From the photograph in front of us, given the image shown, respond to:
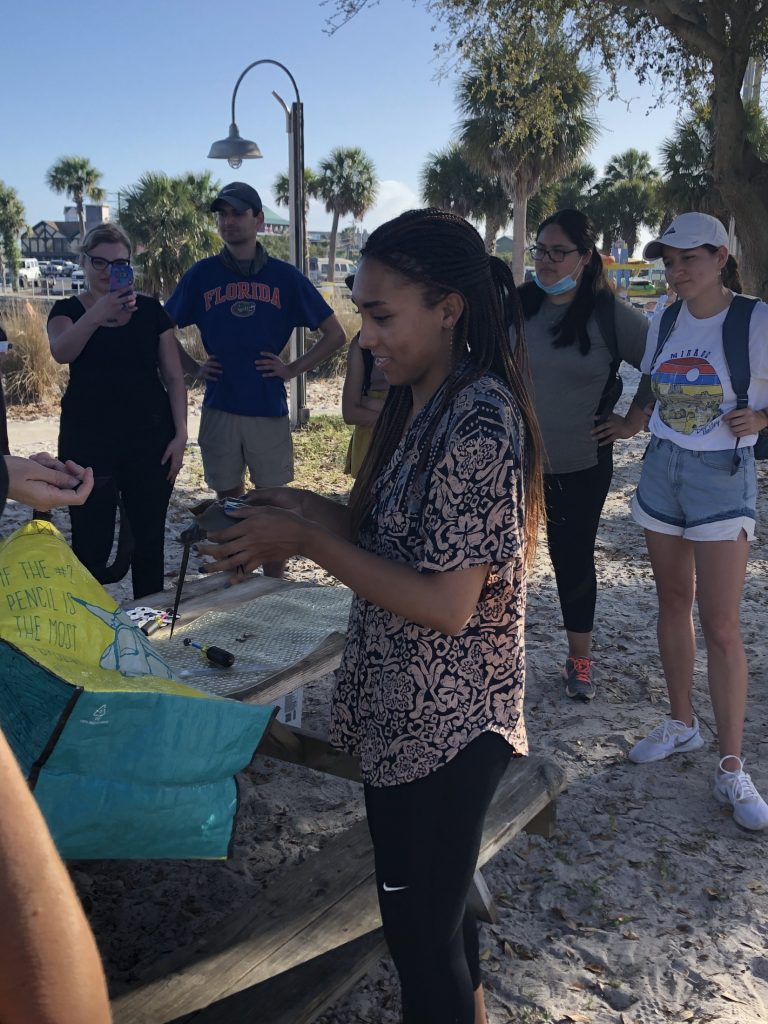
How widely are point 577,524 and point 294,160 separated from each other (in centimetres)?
804

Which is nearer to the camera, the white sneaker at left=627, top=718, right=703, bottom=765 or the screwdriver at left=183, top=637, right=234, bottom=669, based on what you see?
the screwdriver at left=183, top=637, right=234, bottom=669

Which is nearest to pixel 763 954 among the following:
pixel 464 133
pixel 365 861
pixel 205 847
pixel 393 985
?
pixel 393 985

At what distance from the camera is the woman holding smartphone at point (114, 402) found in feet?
13.8

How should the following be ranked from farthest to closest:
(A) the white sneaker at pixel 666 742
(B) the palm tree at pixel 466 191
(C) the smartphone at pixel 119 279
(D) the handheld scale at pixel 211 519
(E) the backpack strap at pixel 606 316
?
(B) the palm tree at pixel 466 191 < (C) the smartphone at pixel 119 279 < (E) the backpack strap at pixel 606 316 < (A) the white sneaker at pixel 666 742 < (D) the handheld scale at pixel 211 519

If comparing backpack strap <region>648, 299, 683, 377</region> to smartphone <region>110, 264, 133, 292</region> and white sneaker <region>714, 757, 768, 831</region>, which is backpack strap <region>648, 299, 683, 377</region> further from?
smartphone <region>110, 264, 133, 292</region>

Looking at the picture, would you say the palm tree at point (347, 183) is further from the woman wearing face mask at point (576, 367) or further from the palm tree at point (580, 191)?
the woman wearing face mask at point (576, 367)

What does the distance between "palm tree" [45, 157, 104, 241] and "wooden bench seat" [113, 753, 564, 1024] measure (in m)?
68.3

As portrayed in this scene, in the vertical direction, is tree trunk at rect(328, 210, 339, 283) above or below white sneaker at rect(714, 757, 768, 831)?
above

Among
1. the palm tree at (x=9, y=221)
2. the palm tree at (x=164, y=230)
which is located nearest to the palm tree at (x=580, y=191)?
the palm tree at (x=164, y=230)

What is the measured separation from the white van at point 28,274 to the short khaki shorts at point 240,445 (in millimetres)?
56501

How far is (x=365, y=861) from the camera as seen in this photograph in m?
2.42

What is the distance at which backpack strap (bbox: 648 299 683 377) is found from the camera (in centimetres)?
356

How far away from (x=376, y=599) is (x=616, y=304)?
2.85 meters

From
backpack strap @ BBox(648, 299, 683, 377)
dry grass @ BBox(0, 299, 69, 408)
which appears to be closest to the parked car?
dry grass @ BBox(0, 299, 69, 408)
